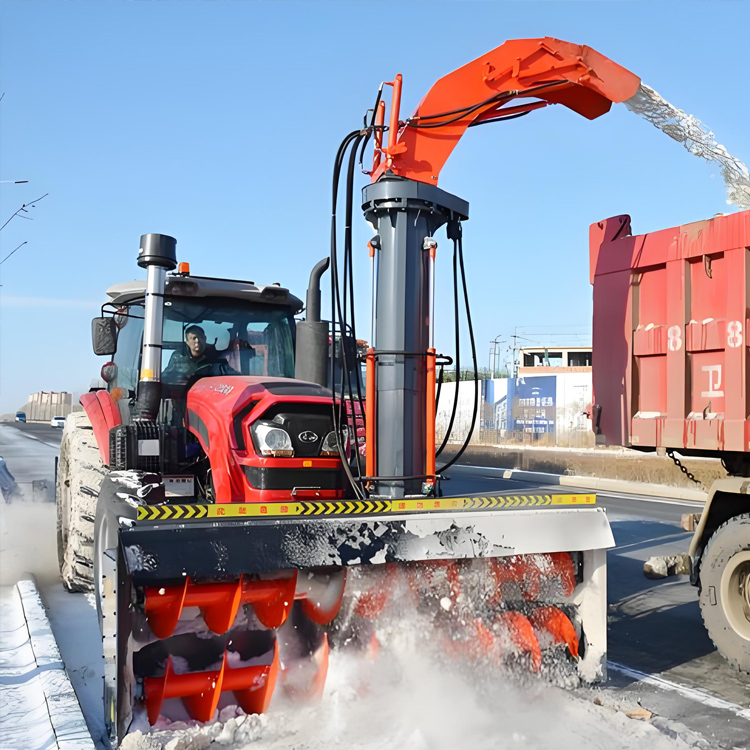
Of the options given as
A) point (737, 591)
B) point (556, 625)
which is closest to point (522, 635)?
point (556, 625)

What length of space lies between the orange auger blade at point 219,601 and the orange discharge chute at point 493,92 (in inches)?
102

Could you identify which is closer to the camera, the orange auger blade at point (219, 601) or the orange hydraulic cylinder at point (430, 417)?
the orange auger blade at point (219, 601)

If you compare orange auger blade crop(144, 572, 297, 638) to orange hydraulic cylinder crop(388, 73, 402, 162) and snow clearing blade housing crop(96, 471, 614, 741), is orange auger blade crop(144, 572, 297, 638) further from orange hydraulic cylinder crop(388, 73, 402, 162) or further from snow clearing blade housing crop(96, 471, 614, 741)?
orange hydraulic cylinder crop(388, 73, 402, 162)

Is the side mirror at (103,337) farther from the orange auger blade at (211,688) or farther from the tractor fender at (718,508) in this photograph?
the tractor fender at (718,508)

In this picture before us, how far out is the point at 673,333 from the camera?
6078 mm

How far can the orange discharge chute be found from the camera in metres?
5.05

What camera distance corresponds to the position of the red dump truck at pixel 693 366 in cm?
552

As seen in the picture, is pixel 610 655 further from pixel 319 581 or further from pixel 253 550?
pixel 253 550

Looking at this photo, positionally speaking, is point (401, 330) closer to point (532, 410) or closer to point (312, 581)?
point (312, 581)

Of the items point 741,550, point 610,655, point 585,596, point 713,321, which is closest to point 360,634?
point 585,596

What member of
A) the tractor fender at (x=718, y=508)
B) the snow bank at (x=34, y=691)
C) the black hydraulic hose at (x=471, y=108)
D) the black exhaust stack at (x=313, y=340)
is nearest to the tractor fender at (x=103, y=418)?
the snow bank at (x=34, y=691)

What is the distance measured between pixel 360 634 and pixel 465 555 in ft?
2.30

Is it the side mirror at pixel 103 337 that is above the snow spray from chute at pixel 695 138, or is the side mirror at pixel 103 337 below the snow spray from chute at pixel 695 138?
below

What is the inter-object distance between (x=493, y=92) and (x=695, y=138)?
1.82m
